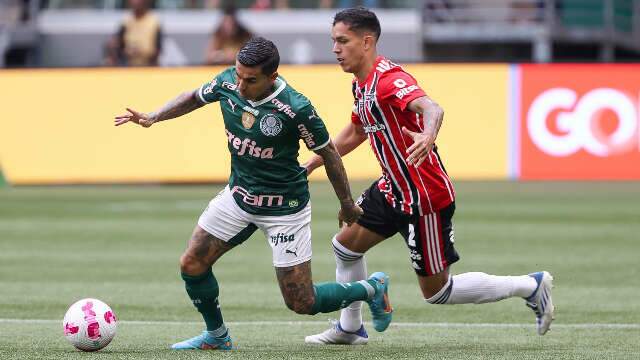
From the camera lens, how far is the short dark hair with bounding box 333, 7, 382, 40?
7.87 m

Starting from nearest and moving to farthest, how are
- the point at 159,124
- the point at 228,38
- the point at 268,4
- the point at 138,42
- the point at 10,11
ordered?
the point at 159,124
the point at 228,38
the point at 138,42
the point at 10,11
the point at 268,4

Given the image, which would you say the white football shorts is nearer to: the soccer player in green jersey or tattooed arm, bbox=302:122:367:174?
the soccer player in green jersey

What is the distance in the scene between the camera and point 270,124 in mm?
7594

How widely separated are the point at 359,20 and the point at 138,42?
14.2 meters

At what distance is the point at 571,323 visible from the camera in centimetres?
928

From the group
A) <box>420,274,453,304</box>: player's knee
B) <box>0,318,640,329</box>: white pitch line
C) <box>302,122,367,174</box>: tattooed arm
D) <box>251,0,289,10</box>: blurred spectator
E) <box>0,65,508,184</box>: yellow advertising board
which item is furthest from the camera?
<box>251,0,289,10</box>: blurred spectator

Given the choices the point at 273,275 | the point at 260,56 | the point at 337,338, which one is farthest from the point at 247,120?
the point at 273,275

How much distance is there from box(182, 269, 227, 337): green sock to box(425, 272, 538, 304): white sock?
133cm

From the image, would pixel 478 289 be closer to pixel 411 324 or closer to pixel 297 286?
pixel 297 286

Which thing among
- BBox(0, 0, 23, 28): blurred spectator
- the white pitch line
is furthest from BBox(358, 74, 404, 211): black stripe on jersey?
BBox(0, 0, 23, 28): blurred spectator

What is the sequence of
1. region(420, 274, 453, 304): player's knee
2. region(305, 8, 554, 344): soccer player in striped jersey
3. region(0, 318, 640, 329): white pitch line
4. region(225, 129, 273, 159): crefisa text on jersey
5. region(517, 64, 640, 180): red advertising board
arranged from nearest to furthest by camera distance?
region(225, 129, 273, 159): crefisa text on jersey, region(305, 8, 554, 344): soccer player in striped jersey, region(420, 274, 453, 304): player's knee, region(0, 318, 640, 329): white pitch line, region(517, 64, 640, 180): red advertising board

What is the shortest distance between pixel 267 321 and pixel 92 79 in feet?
35.9

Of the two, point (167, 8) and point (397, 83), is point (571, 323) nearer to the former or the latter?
point (397, 83)

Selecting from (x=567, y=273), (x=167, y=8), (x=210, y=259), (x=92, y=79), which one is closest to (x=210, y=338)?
(x=210, y=259)
